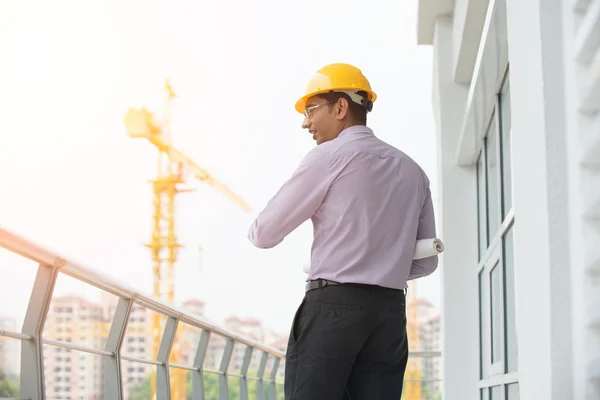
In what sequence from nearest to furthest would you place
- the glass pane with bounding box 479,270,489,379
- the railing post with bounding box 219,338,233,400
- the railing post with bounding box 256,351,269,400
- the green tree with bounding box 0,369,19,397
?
the green tree with bounding box 0,369,19,397, the glass pane with bounding box 479,270,489,379, the railing post with bounding box 219,338,233,400, the railing post with bounding box 256,351,269,400

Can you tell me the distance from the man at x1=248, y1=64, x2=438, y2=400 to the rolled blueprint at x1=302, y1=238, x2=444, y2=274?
36 millimetres

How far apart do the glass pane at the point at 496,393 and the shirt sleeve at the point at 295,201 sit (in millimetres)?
2190

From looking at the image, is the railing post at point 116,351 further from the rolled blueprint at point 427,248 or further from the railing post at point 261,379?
the railing post at point 261,379

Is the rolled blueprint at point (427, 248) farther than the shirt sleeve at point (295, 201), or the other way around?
the rolled blueprint at point (427, 248)

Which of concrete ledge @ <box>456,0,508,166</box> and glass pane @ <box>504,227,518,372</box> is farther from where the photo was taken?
glass pane @ <box>504,227,518,372</box>

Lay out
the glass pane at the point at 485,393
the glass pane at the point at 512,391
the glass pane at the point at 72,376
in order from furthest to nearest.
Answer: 1. the glass pane at the point at 485,393
2. the glass pane at the point at 512,391
3. the glass pane at the point at 72,376

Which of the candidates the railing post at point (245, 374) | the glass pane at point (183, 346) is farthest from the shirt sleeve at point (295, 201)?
the glass pane at point (183, 346)

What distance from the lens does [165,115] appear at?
57594 millimetres

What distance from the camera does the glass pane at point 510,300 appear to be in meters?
3.69

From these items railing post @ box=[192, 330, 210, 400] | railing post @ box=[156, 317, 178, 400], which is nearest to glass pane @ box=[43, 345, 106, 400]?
railing post @ box=[156, 317, 178, 400]

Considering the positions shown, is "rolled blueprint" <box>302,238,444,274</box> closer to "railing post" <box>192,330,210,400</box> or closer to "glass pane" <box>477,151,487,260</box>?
"glass pane" <box>477,151,487,260</box>

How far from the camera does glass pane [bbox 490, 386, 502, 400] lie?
4355 mm


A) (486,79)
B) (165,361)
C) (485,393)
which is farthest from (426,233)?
(485,393)

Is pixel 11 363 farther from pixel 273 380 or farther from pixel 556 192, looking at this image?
pixel 273 380
